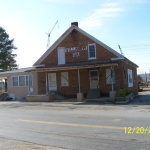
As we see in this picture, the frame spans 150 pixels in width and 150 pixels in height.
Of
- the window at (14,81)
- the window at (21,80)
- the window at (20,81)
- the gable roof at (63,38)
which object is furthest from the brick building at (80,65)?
the window at (14,81)

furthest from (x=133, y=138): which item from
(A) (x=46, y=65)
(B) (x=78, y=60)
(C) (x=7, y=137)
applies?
(A) (x=46, y=65)

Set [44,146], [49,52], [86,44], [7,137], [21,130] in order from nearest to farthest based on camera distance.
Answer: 1. [44,146]
2. [7,137]
3. [21,130]
4. [86,44]
5. [49,52]

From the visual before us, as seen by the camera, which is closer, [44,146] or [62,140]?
[44,146]

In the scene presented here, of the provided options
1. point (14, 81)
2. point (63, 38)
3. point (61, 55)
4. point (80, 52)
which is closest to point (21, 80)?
point (14, 81)

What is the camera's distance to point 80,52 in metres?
22.8

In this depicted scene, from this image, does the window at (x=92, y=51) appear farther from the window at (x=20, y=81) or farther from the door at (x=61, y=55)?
the window at (x=20, y=81)

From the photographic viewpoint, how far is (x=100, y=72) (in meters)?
21.5

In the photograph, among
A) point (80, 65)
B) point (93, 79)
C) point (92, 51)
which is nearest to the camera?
point (80, 65)

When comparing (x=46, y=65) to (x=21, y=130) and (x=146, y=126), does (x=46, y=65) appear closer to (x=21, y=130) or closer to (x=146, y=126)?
(x=21, y=130)

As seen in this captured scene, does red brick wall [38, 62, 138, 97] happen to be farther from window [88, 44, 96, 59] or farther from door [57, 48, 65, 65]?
window [88, 44, 96, 59]

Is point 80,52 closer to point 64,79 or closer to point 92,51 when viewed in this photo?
point 92,51

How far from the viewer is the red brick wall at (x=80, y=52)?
21.8m

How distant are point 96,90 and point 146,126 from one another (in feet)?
45.2

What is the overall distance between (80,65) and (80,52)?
88.2 inches
